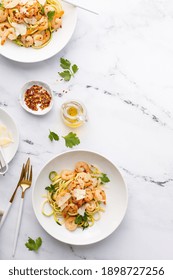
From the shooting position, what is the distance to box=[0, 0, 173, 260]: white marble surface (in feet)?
10.7

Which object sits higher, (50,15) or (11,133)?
(50,15)

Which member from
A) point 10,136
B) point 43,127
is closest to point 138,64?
point 43,127

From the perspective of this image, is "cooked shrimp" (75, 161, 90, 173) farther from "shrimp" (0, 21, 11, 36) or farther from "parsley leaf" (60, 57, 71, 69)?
"shrimp" (0, 21, 11, 36)

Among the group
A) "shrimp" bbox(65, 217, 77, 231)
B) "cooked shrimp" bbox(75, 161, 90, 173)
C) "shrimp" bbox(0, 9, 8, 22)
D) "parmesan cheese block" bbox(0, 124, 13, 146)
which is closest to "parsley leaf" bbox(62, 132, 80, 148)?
"cooked shrimp" bbox(75, 161, 90, 173)

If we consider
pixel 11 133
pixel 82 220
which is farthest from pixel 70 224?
pixel 11 133

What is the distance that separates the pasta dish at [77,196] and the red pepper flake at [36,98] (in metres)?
0.45

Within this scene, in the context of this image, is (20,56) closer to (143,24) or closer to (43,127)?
(43,127)

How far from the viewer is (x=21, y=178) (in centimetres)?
322

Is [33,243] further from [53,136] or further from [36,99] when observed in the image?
[36,99]

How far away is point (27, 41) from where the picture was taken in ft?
10.6

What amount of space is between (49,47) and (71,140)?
0.64m

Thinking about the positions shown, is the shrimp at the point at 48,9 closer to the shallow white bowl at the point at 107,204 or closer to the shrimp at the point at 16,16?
the shrimp at the point at 16,16

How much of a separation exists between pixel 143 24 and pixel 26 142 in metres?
1.13

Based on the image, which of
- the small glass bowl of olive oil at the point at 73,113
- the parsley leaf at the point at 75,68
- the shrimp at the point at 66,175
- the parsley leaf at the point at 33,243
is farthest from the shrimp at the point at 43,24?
the parsley leaf at the point at 33,243
